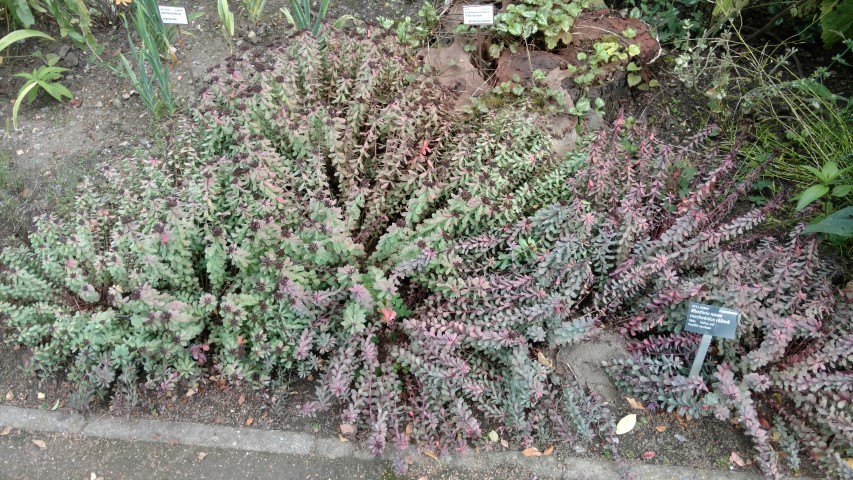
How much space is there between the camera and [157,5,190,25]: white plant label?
3.59 meters

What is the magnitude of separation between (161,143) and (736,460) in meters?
3.38

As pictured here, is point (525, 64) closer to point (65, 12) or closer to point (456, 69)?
point (456, 69)

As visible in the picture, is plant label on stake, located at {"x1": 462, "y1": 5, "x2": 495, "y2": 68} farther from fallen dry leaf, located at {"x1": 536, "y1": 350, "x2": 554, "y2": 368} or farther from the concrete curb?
the concrete curb

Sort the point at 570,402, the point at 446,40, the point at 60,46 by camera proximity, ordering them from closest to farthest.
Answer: the point at 570,402
the point at 446,40
the point at 60,46

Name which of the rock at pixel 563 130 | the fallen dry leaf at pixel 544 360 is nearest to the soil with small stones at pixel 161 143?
the fallen dry leaf at pixel 544 360

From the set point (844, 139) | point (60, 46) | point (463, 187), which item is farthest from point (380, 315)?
point (60, 46)

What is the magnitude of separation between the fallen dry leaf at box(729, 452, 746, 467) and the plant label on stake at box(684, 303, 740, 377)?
1.66 ft

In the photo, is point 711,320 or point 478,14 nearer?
point 711,320

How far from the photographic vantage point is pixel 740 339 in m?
2.71

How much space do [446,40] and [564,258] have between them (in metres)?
1.94

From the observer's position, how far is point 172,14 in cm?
360

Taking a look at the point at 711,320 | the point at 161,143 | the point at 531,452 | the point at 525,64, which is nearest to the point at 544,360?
the point at 531,452

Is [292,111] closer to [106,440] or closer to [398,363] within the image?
[398,363]

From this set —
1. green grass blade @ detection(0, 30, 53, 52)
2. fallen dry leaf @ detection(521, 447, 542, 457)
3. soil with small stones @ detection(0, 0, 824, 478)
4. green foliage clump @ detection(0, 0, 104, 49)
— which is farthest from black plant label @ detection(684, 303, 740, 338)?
green grass blade @ detection(0, 30, 53, 52)
